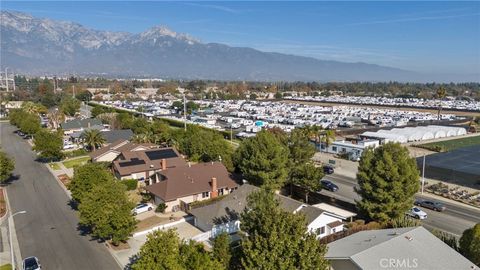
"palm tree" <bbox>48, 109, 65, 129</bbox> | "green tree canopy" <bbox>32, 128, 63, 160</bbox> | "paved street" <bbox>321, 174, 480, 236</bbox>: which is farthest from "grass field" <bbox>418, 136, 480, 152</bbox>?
"palm tree" <bbox>48, 109, 65, 129</bbox>

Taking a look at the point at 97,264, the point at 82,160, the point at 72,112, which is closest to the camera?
the point at 97,264

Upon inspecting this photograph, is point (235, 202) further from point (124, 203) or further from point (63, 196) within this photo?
point (63, 196)

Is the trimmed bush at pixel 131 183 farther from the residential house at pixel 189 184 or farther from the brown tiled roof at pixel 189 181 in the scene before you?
the brown tiled roof at pixel 189 181

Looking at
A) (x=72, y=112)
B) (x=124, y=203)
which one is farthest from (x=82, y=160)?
(x=72, y=112)

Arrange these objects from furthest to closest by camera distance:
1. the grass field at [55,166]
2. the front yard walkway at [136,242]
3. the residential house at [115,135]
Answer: the residential house at [115,135]
the grass field at [55,166]
the front yard walkway at [136,242]

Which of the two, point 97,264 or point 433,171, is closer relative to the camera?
point 97,264

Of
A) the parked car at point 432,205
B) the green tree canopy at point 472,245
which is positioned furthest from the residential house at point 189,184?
the green tree canopy at point 472,245

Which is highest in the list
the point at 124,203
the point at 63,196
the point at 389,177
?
the point at 389,177

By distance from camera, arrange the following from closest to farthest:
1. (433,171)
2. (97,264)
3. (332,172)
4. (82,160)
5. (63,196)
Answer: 1. (97,264)
2. (63,196)
3. (433,171)
4. (332,172)
5. (82,160)

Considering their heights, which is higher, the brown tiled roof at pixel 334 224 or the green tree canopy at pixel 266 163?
the green tree canopy at pixel 266 163
